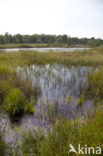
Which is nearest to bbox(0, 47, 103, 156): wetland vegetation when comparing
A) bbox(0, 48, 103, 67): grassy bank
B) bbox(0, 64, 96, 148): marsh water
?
bbox(0, 64, 96, 148): marsh water

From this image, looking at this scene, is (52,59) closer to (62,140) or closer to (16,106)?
(16,106)

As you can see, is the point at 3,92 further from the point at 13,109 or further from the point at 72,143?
the point at 72,143

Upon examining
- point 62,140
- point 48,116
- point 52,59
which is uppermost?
point 52,59

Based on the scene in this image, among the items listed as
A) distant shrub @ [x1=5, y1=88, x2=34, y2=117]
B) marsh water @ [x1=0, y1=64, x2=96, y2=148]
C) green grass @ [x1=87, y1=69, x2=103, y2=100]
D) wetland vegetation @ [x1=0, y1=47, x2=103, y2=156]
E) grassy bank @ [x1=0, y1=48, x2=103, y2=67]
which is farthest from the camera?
grassy bank @ [x1=0, y1=48, x2=103, y2=67]

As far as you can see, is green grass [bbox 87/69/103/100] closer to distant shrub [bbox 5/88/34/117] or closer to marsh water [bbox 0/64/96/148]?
marsh water [bbox 0/64/96/148]

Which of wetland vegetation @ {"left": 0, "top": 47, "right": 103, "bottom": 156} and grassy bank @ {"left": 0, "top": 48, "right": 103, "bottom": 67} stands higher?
grassy bank @ {"left": 0, "top": 48, "right": 103, "bottom": 67}

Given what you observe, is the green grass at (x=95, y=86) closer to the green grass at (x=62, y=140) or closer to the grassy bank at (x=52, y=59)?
the green grass at (x=62, y=140)

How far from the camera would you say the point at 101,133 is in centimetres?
167

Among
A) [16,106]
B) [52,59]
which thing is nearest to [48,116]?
[16,106]

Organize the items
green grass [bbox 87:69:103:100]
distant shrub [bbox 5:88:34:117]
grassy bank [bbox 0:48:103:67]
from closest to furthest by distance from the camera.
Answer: distant shrub [bbox 5:88:34:117] → green grass [bbox 87:69:103:100] → grassy bank [bbox 0:48:103:67]

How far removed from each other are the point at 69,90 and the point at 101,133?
2638mm

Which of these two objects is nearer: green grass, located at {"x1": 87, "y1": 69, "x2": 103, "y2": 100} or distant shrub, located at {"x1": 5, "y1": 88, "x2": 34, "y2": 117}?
distant shrub, located at {"x1": 5, "y1": 88, "x2": 34, "y2": 117}

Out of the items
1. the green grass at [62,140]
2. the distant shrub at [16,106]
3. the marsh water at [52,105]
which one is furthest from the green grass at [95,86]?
the distant shrub at [16,106]

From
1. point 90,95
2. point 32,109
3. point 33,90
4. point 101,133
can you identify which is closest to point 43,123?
point 32,109
